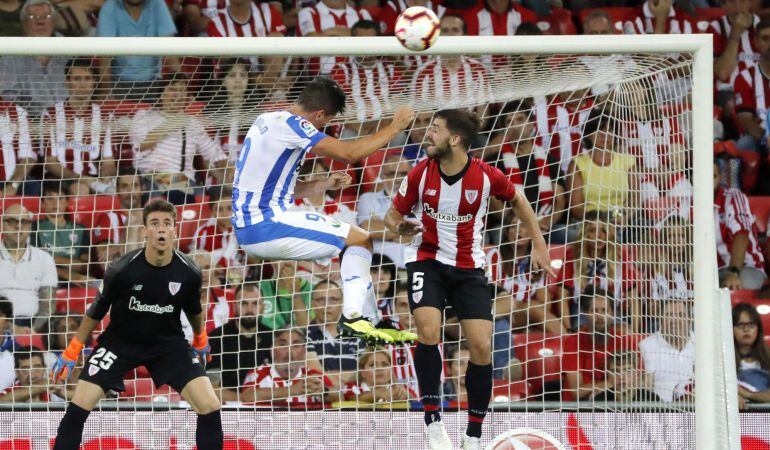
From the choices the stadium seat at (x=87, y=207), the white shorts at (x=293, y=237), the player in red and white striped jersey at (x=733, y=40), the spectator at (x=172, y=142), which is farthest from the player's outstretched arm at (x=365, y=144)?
the player in red and white striped jersey at (x=733, y=40)

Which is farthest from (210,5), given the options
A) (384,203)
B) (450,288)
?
(450,288)

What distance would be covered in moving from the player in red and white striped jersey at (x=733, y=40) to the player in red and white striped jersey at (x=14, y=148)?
6269 mm

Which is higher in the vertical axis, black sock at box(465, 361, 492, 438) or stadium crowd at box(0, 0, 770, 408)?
stadium crowd at box(0, 0, 770, 408)

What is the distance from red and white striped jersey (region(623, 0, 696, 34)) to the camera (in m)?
12.0

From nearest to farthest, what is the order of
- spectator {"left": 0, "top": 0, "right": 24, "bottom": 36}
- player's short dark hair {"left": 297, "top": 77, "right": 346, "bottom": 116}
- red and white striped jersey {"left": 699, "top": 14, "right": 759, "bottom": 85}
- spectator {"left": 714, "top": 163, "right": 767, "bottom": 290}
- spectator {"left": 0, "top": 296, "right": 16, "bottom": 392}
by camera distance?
player's short dark hair {"left": 297, "top": 77, "right": 346, "bottom": 116}, spectator {"left": 0, "top": 296, "right": 16, "bottom": 392}, spectator {"left": 0, "top": 0, "right": 24, "bottom": 36}, spectator {"left": 714, "top": 163, "right": 767, "bottom": 290}, red and white striped jersey {"left": 699, "top": 14, "right": 759, "bottom": 85}

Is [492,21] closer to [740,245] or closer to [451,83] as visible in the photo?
[740,245]

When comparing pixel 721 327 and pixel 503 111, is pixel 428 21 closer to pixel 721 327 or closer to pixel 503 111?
pixel 721 327

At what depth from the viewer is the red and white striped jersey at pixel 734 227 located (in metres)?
11.2

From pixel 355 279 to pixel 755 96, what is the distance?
240 inches

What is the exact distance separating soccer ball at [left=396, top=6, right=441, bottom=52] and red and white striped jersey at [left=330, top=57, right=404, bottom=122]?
4.28 ft

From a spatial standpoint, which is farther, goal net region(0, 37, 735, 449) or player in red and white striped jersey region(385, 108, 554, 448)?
goal net region(0, 37, 735, 449)

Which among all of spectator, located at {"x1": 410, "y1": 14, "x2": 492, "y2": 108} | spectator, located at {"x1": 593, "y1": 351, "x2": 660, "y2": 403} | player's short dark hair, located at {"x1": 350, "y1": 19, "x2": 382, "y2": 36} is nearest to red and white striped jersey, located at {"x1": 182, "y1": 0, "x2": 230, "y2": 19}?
player's short dark hair, located at {"x1": 350, "y1": 19, "x2": 382, "y2": 36}

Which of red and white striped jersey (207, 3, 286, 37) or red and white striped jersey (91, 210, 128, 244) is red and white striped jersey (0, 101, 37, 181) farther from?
red and white striped jersey (207, 3, 286, 37)

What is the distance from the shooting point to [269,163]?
7.39 m
